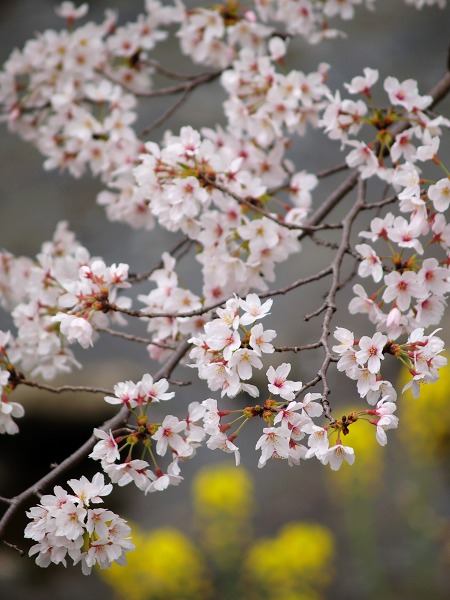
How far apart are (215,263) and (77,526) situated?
526mm

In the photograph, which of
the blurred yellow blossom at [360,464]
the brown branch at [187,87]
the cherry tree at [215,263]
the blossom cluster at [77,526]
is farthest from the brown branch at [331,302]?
the blurred yellow blossom at [360,464]

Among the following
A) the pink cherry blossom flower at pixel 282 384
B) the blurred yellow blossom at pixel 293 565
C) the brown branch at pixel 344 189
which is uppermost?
the brown branch at pixel 344 189

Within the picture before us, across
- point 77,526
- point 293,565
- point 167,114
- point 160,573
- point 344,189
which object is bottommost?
point 77,526

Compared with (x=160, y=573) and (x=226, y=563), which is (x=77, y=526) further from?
(x=226, y=563)

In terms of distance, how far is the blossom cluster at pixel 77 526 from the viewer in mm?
921

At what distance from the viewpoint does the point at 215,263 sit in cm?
129

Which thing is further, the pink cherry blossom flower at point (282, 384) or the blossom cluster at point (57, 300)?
the blossom cluster at point (57, 300)

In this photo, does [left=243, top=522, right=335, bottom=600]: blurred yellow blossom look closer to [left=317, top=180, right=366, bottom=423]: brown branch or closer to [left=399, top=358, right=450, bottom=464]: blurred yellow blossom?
[left=399, top=358, right=450, bottom=464]: blurred yellow blossom

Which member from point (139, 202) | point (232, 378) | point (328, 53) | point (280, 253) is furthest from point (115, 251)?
point (232, 378)

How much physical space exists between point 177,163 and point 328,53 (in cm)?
383

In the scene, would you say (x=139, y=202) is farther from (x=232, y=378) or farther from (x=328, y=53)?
(x=328, y=53)

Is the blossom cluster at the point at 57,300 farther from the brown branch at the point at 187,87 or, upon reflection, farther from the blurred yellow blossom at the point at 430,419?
the blurred yellow blossom at the point at 430,419

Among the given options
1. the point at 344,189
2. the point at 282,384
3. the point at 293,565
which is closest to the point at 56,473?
the point at 282,384

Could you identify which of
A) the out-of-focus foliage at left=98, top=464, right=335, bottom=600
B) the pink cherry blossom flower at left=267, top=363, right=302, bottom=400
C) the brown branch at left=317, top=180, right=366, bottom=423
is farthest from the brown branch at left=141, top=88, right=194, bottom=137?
the out-of-focus foliage at left=98, top=464, right=335, bottom=600
